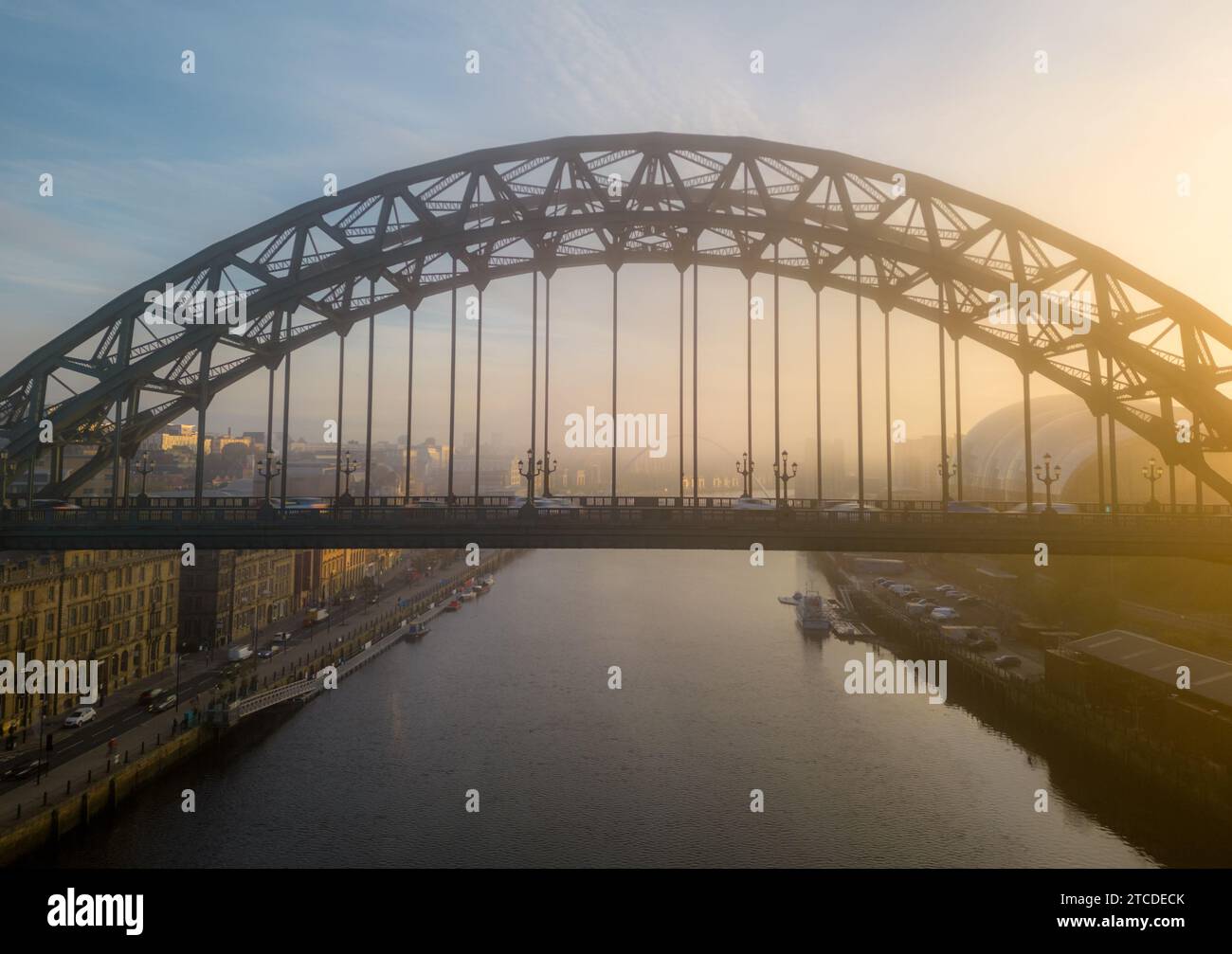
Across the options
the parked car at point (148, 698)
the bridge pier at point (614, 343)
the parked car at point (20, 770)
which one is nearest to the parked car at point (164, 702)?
the parked car at point (148, 698)

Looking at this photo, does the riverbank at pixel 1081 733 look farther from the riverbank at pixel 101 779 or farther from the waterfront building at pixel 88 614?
the waterfront building at pixel 88 614

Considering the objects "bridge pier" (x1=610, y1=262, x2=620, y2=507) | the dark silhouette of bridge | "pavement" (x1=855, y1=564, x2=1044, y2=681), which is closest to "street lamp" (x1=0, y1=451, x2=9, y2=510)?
the dark silhouette of bridge

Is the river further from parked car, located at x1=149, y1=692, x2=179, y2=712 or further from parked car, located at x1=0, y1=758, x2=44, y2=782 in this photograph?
parked car, located at x1=149, y1=692, x2=179, y2=712

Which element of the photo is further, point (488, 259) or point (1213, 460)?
point (1213, 460)
